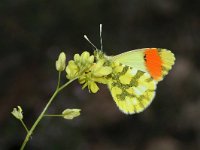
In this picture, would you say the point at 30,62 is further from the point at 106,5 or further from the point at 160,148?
the point at 160,148

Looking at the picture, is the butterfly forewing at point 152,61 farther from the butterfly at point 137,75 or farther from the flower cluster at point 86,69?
the flower cluster at point 86,69

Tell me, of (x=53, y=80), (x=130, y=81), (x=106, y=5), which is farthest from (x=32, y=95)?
(x=130, y=81)

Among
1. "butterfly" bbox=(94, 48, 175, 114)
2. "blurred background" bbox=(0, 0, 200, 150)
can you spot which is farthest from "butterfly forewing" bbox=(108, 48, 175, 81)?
"blurred background" bbox=(0, 0, 200, 150)

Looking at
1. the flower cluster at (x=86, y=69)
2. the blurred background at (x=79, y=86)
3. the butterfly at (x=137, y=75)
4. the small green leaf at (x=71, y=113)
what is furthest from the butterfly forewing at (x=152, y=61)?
the blurred background at (x=79, y=86)

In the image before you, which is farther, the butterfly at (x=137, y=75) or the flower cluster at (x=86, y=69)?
the butterfly at (x=137, y=75)

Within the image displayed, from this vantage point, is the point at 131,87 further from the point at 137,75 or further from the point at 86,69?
the point at 86,69

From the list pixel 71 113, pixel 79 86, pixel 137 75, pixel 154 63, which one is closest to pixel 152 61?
pixel 154 63
